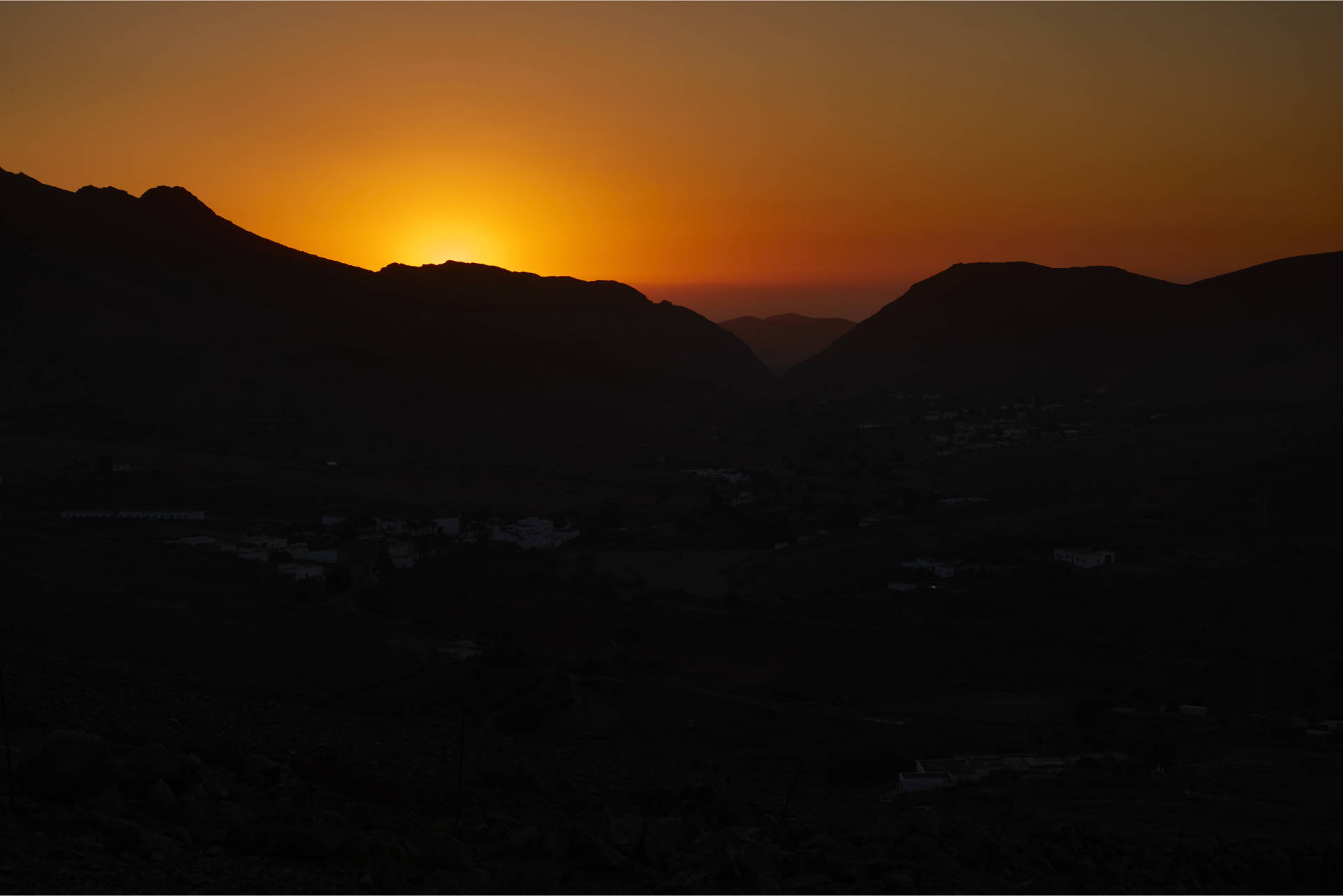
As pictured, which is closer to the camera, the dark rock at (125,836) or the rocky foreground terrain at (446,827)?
the dark rock at (125,836)

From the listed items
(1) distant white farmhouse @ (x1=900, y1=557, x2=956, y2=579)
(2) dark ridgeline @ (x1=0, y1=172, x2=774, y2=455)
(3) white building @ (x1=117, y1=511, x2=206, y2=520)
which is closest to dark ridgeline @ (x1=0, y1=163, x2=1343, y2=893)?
(1) distant white farmhouse @ (x1=900, y1=557, x2=956, y2=579)

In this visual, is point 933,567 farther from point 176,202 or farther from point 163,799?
point 176,202

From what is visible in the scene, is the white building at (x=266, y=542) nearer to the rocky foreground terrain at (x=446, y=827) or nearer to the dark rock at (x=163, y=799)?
the rocky foreground terrain at (x=446, y=827)

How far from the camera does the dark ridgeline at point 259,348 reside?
230 feet

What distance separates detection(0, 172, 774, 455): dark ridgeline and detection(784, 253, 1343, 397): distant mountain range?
3965 centimetres

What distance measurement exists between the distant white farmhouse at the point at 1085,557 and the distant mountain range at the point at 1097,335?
64.3 metres

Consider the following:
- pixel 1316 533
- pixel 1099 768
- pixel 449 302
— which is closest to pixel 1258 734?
pixel 1099 768

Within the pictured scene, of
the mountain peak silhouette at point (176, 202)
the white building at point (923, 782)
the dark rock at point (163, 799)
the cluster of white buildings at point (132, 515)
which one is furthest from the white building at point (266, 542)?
the mountain peak silhouette at point (176, 202)

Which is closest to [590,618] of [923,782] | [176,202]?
[923,782]

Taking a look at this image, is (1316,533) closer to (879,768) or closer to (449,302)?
(879,768)

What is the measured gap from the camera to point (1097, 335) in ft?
451

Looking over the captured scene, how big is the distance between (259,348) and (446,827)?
247 feet

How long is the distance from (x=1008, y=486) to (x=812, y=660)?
3258 centimetres

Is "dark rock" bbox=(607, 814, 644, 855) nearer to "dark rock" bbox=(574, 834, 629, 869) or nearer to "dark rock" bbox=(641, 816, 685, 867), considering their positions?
"dark rock" bbox=(641, 816, 685, 867)
